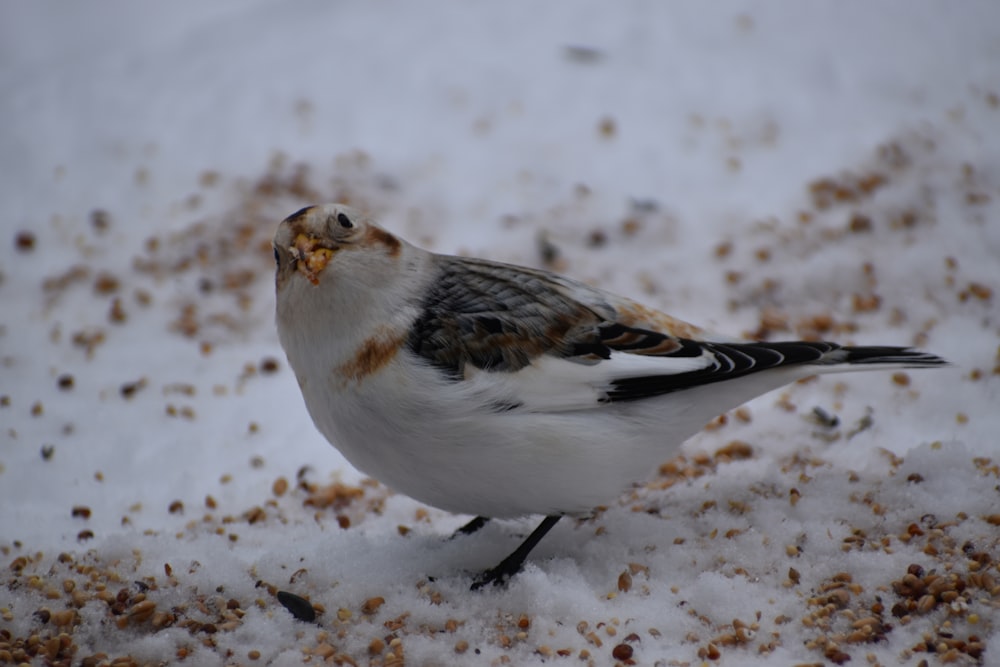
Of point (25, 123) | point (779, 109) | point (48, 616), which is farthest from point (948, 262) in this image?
point (25, 123)

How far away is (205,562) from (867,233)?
136 inches

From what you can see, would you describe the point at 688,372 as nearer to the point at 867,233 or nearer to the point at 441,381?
the point at 441,381

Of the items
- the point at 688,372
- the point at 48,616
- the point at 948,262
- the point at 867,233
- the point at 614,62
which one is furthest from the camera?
the point at 614,62

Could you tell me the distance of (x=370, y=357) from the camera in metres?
2.88

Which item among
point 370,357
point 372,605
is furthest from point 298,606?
point 370,357

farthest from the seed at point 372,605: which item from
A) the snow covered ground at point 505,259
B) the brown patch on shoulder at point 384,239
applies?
the brown patch on shoulder at point 384,239

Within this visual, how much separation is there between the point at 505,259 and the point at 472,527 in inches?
75.6

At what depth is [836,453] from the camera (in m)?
3.67

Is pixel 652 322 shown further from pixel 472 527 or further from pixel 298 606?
pixel 298 606

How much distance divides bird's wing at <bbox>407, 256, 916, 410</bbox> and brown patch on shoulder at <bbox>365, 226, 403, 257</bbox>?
0.53ft

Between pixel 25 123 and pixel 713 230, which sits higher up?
pixel 25 123

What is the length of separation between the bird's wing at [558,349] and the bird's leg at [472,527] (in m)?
0.74

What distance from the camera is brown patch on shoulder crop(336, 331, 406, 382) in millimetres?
2873

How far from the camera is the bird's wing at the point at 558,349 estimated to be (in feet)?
9.46
